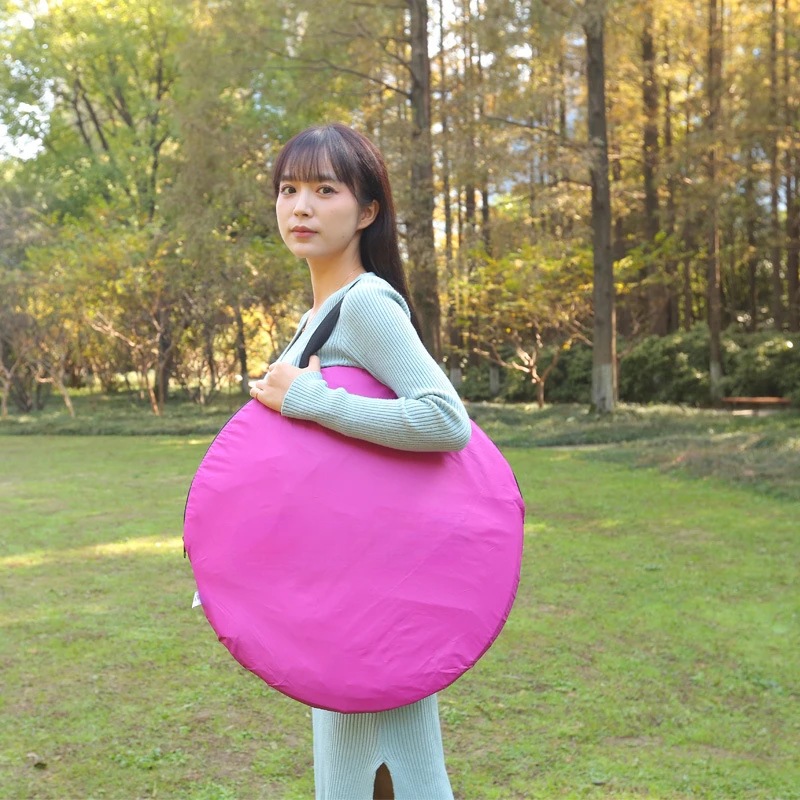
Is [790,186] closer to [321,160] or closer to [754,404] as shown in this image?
[754,404]

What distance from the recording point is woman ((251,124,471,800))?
59.7 inches

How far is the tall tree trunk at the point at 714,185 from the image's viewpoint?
1605cm

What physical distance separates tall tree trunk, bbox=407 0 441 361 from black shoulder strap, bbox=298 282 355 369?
12.0 metres

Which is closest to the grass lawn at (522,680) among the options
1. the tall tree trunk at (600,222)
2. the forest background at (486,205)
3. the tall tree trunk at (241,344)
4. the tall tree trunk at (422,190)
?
the tall tree trunk at (600,222)

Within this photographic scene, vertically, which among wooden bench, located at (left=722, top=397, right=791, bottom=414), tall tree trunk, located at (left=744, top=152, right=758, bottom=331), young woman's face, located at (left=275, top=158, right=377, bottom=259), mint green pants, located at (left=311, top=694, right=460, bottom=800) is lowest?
wooden bench, located at (left=722, top=397, right=791, bottom=414)

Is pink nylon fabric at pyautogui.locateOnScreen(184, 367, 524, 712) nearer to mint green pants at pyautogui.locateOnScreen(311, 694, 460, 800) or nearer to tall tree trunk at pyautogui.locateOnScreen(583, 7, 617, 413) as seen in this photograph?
mint green pants at pyautogui.locateOnScreen(311, 694, 460, 800)

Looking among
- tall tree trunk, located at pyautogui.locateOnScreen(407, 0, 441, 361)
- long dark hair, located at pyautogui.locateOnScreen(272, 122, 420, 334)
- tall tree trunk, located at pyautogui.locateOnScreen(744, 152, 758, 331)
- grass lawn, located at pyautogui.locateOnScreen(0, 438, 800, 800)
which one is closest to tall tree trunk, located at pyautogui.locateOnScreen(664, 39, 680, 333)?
tall tree trunk, located at pyautogui.locateOnScreen(744, 152, 758, 331)

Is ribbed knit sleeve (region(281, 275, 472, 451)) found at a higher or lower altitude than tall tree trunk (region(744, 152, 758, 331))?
lower

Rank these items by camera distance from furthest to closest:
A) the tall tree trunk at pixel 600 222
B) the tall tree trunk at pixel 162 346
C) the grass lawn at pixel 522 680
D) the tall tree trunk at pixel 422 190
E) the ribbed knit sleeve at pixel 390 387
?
the tall tree trunk at pixel 162 346 < the tall tree trunk at pixel 600 222 < the tall tree trunk at pixel 422 190 < the grass lawn at pixel 522 680 < the ribbed knit sleeve at pixel 390 387

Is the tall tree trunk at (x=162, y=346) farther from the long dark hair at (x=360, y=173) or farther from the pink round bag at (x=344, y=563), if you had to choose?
the pink round bag at (x=344, y=563)

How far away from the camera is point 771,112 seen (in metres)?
16.4

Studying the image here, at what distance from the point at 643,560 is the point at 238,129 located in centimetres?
1198

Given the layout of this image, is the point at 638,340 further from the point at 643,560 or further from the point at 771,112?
the point at 643,560

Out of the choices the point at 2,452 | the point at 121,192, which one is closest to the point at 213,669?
the point at 2,452
